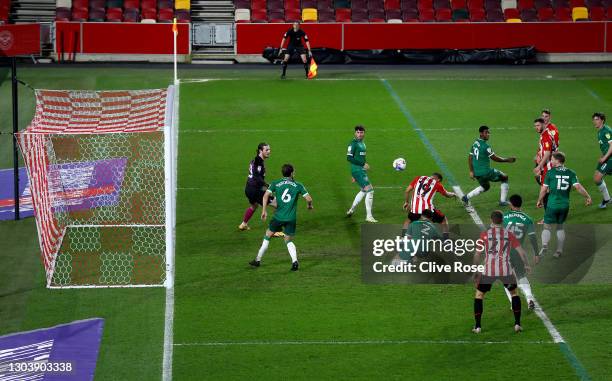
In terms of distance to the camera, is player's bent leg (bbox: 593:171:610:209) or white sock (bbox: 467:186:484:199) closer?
white sock (bbox: 467:186:484:199)

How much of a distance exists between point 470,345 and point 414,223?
15.5 ft

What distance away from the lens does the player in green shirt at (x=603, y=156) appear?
23.8m

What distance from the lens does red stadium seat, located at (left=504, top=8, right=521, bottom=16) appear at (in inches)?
1843

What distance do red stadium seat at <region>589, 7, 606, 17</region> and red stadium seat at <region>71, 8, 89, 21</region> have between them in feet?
65.2

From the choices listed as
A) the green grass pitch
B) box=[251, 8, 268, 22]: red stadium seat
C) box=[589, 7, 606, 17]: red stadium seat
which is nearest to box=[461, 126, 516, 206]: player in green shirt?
the green grass pitch

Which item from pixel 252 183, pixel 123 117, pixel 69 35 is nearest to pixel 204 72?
pixel 69 35

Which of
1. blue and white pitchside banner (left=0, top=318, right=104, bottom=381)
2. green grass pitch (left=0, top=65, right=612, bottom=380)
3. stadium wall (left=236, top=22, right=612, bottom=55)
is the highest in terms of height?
stadium wall (left=236, top=22, right=612, bottom=55)

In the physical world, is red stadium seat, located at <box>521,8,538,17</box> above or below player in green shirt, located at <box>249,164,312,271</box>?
above

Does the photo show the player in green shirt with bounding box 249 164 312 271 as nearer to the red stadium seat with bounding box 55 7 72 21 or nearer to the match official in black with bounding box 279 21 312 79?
the match official in black with bounding box 279 21 312 79

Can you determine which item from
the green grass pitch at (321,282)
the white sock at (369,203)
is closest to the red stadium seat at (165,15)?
the green grass pitch at (321,282)

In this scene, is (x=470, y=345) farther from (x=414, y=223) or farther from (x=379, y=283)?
(x=414, y=223)

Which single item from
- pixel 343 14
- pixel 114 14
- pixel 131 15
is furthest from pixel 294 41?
pixel 114 14

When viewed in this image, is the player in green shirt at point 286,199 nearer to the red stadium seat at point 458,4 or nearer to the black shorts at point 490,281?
the black shorts at point 490,281

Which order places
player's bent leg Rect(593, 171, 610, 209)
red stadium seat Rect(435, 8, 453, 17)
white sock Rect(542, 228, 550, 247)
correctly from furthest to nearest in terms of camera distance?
red stadium seat Rect(435, 8, 453, 17) → player's bent leg Rect(593, 171, 610, 209) → white sock Rect(542, 228, 550, 247)
